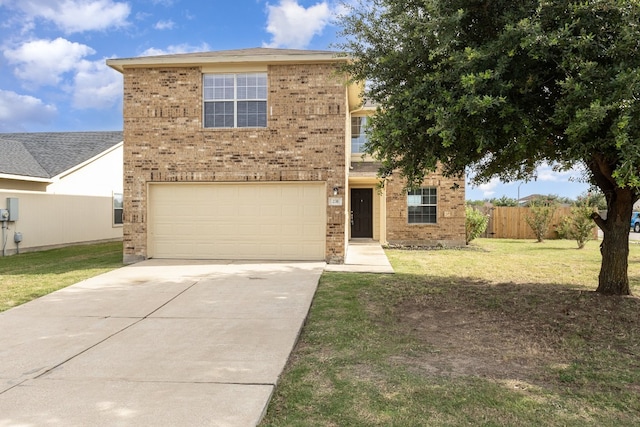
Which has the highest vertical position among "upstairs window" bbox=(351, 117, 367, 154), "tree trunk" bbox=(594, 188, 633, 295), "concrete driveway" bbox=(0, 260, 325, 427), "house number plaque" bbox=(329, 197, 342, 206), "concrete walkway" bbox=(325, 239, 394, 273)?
"upstairs window" bbox=(351, 117, 367, 154)

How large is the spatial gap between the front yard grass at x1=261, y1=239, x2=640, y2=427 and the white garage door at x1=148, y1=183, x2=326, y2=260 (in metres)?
3.10

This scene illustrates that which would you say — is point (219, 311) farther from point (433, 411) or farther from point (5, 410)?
point (433, 411)

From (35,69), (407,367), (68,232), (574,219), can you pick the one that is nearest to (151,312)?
(407,367)

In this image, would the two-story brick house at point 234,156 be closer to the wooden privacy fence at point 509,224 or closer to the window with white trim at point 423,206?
the window with white trim at point 423,206

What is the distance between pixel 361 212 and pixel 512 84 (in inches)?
517

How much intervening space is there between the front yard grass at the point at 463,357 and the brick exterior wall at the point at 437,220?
313 inches

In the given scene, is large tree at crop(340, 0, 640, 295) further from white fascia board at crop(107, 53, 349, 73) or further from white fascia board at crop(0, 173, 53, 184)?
white fascia board at crop(0, 173, 53, 184)

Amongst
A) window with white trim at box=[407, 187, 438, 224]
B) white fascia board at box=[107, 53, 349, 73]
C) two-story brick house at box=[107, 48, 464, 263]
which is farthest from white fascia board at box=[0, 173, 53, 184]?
window with white trim at box=[407, 187, 438, 224]

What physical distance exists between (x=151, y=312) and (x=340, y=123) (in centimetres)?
690

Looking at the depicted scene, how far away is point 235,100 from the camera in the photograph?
37.7 ft

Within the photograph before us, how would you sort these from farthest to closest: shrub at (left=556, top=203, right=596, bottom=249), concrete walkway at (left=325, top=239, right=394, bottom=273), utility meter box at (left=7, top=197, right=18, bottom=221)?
shrub at (left=556, top=203, right=596, bottom=249) < utility meter box at (left=7, top=197, right=18, bottom=221) < concrete walkway at (left=325, top=239, right=394, bottom=273)

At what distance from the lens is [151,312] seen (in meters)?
6.47

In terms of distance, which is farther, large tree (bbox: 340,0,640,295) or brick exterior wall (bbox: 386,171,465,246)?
brick exterior wall (bbox: 386,171,465,246)

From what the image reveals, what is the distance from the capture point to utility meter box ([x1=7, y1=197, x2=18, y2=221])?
14.0 meters
